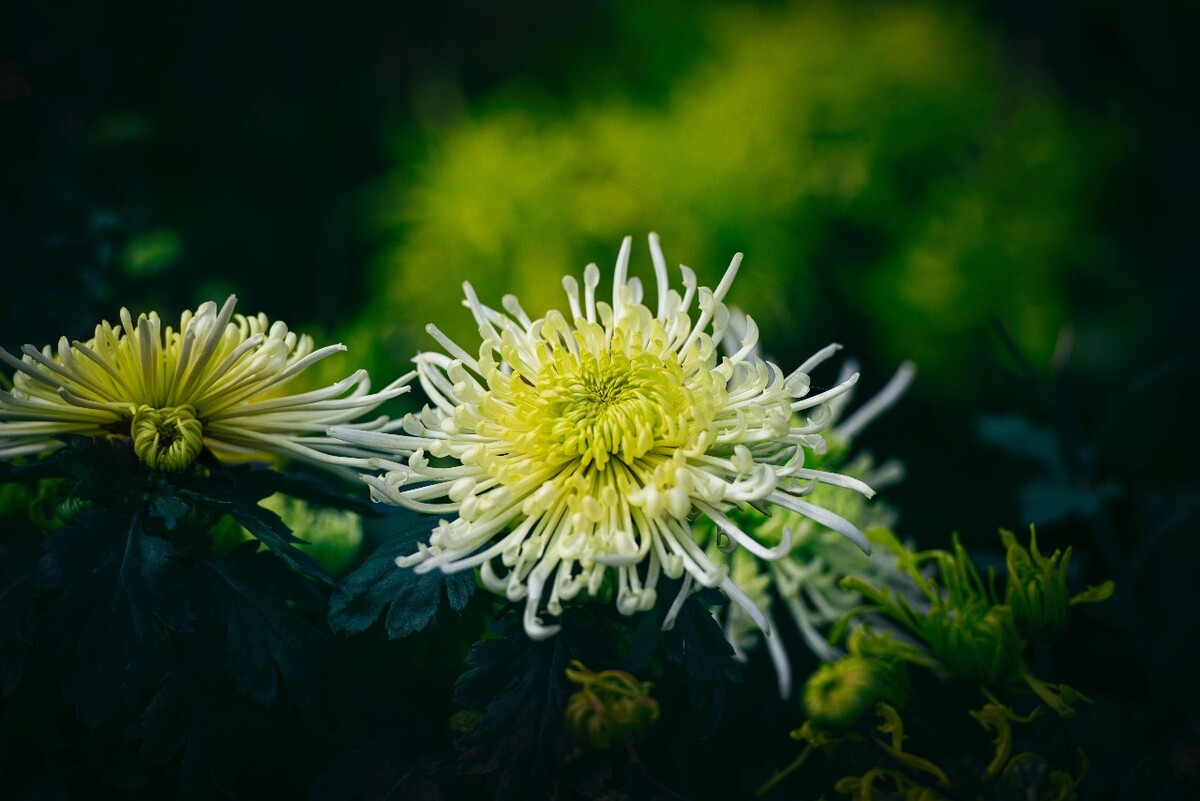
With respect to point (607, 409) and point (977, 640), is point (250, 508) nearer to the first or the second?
point (607, 409)

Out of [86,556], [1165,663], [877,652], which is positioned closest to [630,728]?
[877,652]

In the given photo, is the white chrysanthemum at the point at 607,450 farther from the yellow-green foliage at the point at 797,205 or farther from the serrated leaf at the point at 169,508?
the yellow-green foliage at the point at 797,205

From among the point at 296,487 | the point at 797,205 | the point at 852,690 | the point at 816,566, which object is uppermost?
the point at 797,205

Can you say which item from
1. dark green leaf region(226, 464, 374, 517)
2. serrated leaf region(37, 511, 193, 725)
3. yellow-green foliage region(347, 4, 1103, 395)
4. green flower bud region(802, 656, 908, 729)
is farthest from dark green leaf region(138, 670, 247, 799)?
yellow-green foliage region(347, 4, 1103, 395)

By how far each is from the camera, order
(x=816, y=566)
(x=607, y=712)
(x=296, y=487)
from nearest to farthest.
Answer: (x=607, y=712)
(x=296, y=487)
(x=816, y=566)

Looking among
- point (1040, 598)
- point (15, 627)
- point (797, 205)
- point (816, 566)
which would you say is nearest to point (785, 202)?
point (797, 205)

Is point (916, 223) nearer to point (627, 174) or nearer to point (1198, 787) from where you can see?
point (627, 174)
